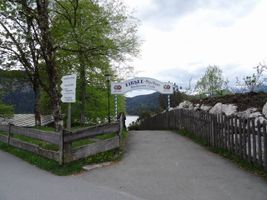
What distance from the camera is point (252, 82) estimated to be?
83.4 feet

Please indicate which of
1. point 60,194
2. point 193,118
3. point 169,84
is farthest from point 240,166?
point 169,84

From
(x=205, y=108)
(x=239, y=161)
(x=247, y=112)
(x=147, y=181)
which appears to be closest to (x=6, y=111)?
(x=205, y=108)

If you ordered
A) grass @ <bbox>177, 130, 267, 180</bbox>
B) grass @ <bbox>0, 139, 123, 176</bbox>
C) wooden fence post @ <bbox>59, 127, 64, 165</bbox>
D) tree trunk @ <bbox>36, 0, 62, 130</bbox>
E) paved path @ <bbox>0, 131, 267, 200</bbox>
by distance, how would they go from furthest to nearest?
tree trunk @ <bbox>36, 0, 62, 130</bbox>, wooden fence post @ <bbox>59, 127, 64, 165</bbox>, grass @ <bbox>0, 139, 123, 176</bbox>, grass @ <bbox>177, 130, 267, 180</bbox>, paved path @ <bbox>0, 131, 267, 200</bbox>

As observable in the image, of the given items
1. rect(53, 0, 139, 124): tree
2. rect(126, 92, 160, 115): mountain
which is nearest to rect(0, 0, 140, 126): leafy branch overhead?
rect(53, 0, 139, 124): tree

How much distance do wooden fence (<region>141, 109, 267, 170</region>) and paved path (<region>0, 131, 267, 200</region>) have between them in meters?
0.52

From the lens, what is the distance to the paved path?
7.34 metres

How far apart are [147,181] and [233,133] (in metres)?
3.51

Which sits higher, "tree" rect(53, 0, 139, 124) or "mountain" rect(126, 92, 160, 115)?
"tree" rect(53, 0, 139, 124)

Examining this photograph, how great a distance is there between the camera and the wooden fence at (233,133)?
29.7ft

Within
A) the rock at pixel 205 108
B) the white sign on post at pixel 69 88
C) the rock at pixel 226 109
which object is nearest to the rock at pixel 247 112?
the rock at pixel 226 109

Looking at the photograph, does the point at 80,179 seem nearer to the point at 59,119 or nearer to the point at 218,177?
the point at 218,177

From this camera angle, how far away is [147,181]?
841 centimetres

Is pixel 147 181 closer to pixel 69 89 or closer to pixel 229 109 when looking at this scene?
pixel 69 89

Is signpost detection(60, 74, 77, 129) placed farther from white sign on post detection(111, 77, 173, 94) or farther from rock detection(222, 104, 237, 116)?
white sign on post detection(111, 77, 173, 94)
